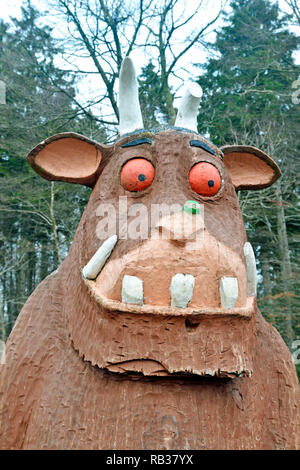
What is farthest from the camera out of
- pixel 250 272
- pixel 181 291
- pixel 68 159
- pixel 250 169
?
pixel 250 169

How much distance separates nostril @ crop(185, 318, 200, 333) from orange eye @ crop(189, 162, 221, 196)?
69 centimetres

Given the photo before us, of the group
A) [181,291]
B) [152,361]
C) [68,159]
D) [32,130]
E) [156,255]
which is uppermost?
[32,130]

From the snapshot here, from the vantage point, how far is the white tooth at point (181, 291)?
1.67m

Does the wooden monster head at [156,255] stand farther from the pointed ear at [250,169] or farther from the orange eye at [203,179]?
the pointed ear at [250,169]

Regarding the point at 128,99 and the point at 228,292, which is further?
the point at 128,99

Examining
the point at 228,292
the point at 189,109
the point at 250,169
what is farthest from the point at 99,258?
the point at 250,169

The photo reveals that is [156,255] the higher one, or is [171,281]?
[156,255]

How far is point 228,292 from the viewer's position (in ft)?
5.64

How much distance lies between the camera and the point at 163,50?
8.42 m

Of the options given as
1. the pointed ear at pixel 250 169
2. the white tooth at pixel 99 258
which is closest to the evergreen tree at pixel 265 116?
the pointed ear at pixel 250 169

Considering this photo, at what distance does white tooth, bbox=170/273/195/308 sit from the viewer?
65.8 inches

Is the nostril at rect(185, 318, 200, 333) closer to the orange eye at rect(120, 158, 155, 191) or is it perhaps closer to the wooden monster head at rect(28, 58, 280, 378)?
the wooden monster head at rect(28, 58, 280, 378)

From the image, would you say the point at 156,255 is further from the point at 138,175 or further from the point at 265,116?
the point at 265,116

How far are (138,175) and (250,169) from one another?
0.92 metres
